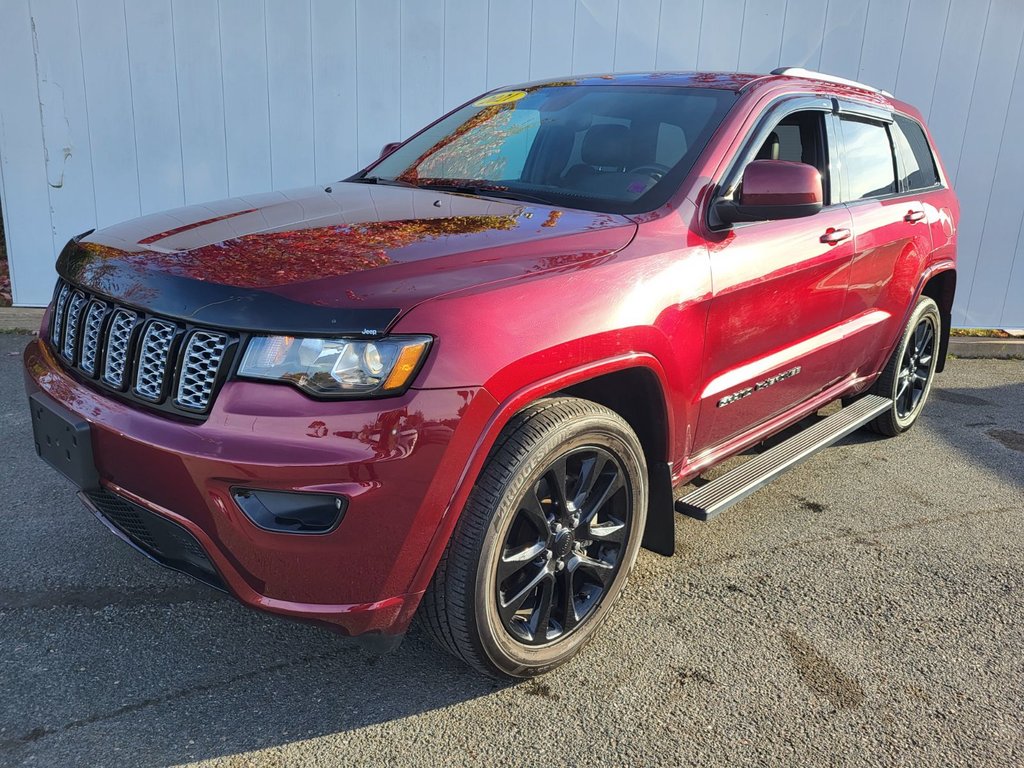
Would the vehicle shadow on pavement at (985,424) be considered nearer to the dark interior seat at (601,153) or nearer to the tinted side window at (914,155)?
the tinted side window at (914,155)

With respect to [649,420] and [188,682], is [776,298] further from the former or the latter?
[188,682]

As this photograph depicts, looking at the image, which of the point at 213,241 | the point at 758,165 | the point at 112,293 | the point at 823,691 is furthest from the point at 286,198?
the point at 823,691

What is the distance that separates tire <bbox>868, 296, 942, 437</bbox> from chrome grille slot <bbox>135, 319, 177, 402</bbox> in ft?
11.8

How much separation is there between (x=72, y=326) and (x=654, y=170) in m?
1.90

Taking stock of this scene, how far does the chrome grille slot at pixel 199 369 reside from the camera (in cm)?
188

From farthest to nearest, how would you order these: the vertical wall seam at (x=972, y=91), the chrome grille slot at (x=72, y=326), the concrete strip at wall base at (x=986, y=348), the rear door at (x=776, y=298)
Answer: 1. the concrete strip at wall base at (x=986, y=348)
2. the vertical wall seam at (x=972, y=91)
3. the rear door at (x=776, y=298)
4. the chrome grille slot at (x=72, y=326)

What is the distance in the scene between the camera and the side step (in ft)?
9.09

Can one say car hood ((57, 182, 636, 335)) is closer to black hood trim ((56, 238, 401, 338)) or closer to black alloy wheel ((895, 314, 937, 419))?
black hood trim ((56, 238, 401, 338))

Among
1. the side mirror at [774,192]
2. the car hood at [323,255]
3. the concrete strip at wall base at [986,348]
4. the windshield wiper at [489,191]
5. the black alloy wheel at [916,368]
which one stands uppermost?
the side mirror at [774,192]

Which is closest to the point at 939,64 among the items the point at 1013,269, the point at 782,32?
the point at 782,32

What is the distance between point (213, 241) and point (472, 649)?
1.30 metres

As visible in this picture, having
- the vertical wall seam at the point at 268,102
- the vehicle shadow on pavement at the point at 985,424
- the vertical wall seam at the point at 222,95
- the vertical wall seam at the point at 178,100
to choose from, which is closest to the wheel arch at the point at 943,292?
the vehicle shadow on pavement at the point at 985,424

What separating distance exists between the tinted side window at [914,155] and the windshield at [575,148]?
1.63 meters

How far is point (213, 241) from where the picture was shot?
221cm
